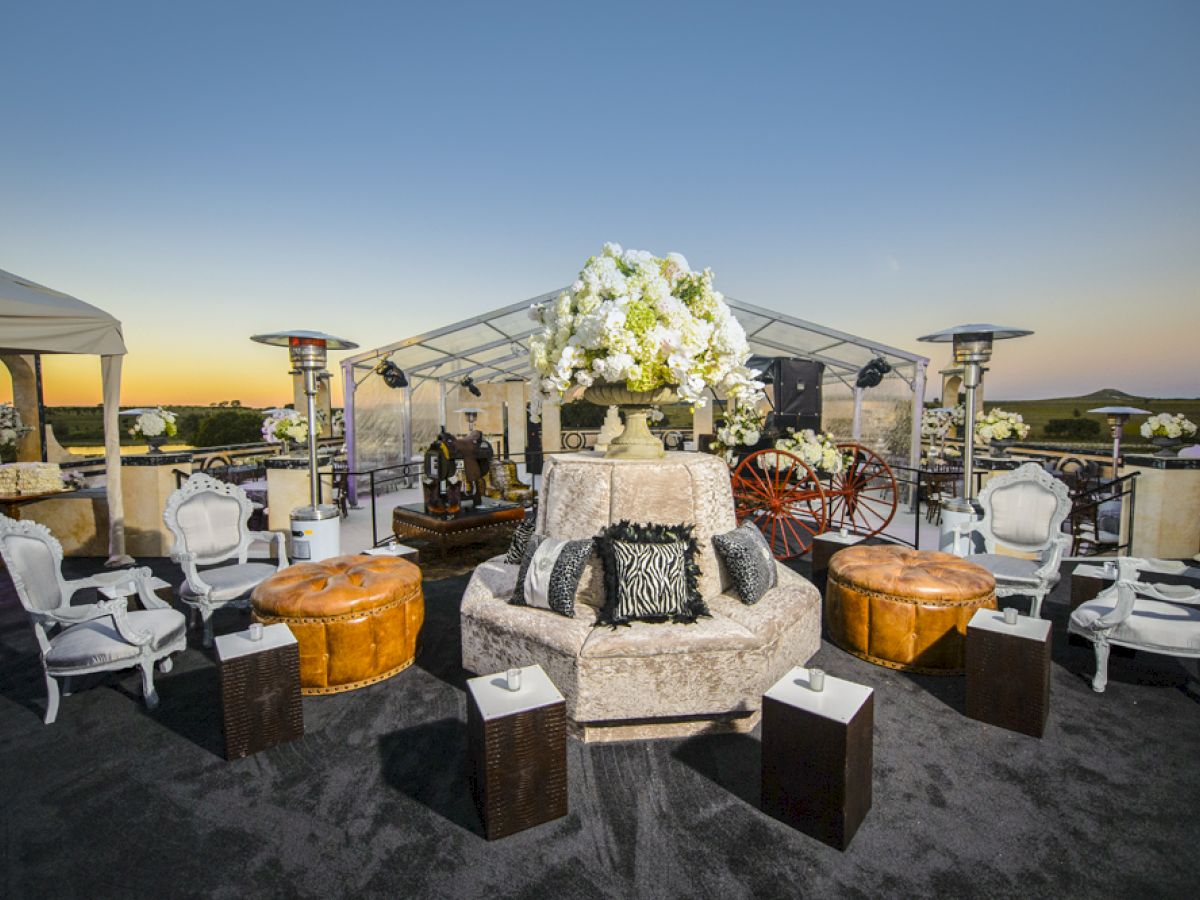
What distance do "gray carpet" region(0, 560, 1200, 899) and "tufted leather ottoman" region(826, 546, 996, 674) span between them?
0.30 m

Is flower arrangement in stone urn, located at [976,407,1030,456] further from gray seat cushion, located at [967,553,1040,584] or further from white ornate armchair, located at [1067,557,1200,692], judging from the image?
white ornate armchair, located at [1067,557,1200,692]

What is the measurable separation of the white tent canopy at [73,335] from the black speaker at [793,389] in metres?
8.32

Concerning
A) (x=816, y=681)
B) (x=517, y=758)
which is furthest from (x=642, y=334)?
(x=517, y=758)

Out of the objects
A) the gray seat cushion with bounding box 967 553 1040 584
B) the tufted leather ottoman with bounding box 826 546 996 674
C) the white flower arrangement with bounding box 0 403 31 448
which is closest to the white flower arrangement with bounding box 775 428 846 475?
the gray seat cushion with bounding box 967 553 1040 584

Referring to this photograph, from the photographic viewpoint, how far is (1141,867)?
7.17 ft

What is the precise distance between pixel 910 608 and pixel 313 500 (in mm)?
4787

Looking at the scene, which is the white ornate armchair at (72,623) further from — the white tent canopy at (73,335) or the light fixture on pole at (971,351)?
the light fixture on pole at (971,351)

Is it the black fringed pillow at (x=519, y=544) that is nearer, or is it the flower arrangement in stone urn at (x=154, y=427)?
the black fringed pillow at (x=519, y=544)

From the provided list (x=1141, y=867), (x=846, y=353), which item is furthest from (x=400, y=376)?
(x=1141, y=867)

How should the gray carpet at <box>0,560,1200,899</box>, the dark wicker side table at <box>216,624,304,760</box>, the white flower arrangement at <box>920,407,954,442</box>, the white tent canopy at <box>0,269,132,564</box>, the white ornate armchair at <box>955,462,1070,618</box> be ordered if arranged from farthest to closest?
the white flower arrangement at <box>920,407,954,442</box>, the white tent canopy at <box>0,269,132,564</box>, the white ornate armchair at <box>955,462,1070,618</box>, the dark wicker side table at <box>216,624,304,760</box>, the gray carpet at <box>0,560,1200,899</box>

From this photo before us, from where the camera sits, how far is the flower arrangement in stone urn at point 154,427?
7.29 m

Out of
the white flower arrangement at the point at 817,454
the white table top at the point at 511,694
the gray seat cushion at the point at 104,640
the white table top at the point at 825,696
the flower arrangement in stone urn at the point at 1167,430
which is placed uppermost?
the flower arrangement in stone urn at the point at 1167,430

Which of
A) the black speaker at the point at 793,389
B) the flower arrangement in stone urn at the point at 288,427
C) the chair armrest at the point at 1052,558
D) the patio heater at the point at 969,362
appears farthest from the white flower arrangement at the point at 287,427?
the chair armrest at the point at 1052,558

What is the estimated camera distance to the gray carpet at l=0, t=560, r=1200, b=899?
2.16 m
